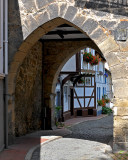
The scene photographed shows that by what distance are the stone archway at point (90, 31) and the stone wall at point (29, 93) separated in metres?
2.29

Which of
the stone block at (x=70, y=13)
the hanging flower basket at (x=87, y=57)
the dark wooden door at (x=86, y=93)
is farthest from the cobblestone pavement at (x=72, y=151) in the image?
the dark wooden door at (x=86, y=93)

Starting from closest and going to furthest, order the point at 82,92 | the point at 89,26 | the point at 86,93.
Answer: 1. the point at 89,26
2. the point at 82,92
3. the point at 86,93

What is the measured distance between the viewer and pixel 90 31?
792cm

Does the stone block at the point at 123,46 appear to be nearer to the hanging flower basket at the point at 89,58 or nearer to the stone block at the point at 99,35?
the stone block at the point at 99,35

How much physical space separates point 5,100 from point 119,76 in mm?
2827

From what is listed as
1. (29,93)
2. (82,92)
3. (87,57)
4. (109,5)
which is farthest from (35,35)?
(82,92)

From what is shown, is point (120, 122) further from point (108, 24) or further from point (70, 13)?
point (70, 13)

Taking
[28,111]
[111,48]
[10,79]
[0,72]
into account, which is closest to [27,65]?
[28,111]

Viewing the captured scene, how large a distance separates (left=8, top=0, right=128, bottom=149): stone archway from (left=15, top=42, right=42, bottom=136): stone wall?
2.29 m

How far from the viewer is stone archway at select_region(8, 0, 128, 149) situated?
298 inches

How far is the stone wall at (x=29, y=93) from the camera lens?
1094 cm

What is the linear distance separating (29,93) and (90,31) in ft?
15.4

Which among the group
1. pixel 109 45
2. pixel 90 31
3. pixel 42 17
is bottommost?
pixel 109 45

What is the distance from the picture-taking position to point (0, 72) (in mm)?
7922
